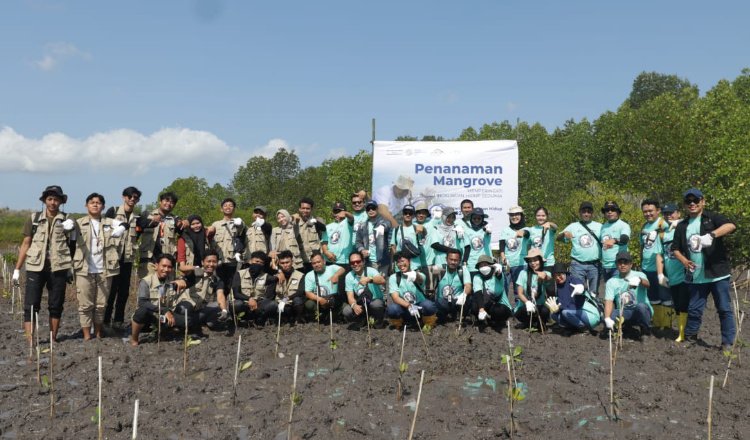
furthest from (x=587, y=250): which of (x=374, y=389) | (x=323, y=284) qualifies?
(x=374, y=389)

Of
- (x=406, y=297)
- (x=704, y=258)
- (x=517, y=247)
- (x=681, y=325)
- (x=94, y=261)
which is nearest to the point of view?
(x=704, y=258)

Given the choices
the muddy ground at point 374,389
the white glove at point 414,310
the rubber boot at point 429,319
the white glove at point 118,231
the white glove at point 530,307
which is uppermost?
the white glove at point 118,231

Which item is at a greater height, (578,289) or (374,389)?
(578,289)

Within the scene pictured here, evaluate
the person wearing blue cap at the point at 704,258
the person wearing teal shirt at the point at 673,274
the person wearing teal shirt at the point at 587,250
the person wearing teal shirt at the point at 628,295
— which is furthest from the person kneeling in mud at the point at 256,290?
the person wearing blue cap at the point at 704,258

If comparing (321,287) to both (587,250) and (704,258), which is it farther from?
(704,258)

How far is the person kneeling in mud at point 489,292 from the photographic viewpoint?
822 centimetres

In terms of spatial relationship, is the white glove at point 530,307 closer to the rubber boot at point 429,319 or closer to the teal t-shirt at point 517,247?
the teal t-shirt at point 517,247

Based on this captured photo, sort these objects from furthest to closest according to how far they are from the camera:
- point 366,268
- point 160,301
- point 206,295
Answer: point 366,268 < point 206,295 < point 160,301

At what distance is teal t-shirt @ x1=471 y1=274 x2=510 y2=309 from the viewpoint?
8.32 meters

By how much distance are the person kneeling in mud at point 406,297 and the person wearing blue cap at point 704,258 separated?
3269 mm

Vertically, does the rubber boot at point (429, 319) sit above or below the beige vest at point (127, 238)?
below

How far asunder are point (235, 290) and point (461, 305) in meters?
3.19

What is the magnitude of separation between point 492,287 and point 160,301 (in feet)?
14.6

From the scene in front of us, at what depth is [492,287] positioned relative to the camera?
27.4 ft
